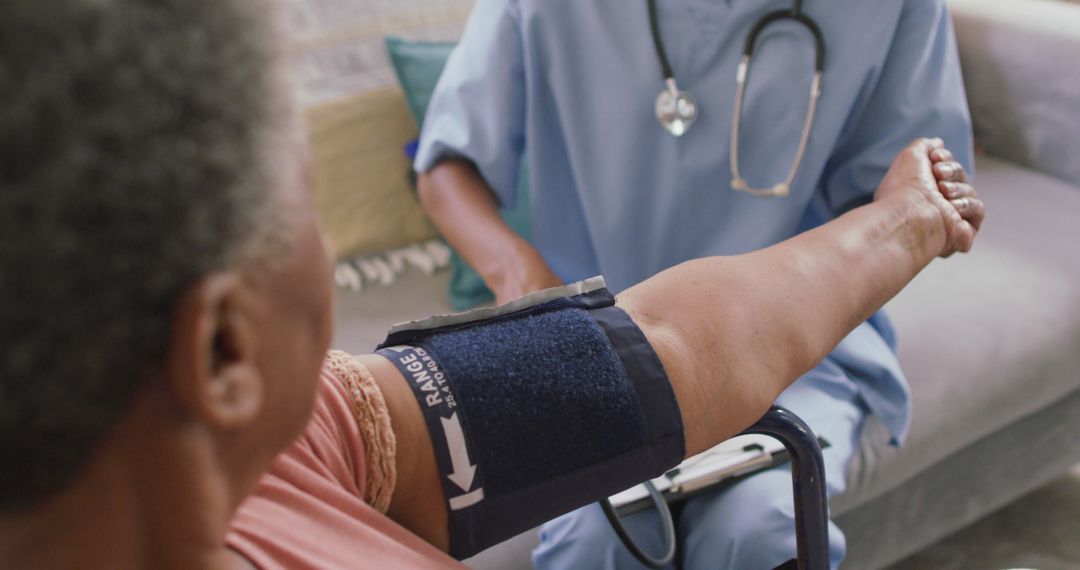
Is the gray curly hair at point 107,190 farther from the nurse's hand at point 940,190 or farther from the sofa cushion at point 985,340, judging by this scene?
the sofa cushion at point 985,340

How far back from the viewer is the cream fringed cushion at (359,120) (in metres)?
1.62

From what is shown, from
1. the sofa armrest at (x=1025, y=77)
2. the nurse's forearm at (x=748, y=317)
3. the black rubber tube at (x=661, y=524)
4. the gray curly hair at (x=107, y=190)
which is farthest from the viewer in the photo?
the sofa armrest at (x=1025, y=77)

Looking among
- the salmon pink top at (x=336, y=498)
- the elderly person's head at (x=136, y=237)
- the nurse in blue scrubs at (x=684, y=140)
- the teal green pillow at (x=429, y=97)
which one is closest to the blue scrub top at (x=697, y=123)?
the nurse in blue scrubs at (x=684, y=140)

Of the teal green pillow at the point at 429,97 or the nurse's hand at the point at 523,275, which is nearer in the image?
the nurse's hand at the point at 523,275

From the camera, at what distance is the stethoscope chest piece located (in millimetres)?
1188

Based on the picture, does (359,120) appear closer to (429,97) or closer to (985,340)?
(429,97)

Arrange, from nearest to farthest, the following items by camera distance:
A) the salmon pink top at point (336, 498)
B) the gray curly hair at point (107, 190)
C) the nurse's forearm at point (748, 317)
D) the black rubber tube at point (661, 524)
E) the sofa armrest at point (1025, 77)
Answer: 1. the gray curly hair at point (107, 190)
2. the salmon pink top at point (336, 498)
3. the nurse's forearm at point (748, 317)
4. the black rubber tube at point (661, 524)
5. the sofa armrest at point (1025, 77)

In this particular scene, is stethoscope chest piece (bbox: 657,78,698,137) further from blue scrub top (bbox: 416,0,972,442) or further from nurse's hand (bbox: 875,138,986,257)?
nurse's hand (bbox: 875,138,986,257)

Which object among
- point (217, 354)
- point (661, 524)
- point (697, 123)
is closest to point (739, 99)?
point (697, 123)

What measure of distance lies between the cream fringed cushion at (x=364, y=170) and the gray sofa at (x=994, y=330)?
0.10m

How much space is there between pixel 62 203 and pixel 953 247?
794 mm

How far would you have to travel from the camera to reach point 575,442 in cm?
65

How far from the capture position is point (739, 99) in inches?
46.3

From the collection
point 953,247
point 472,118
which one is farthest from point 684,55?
point 953,247
